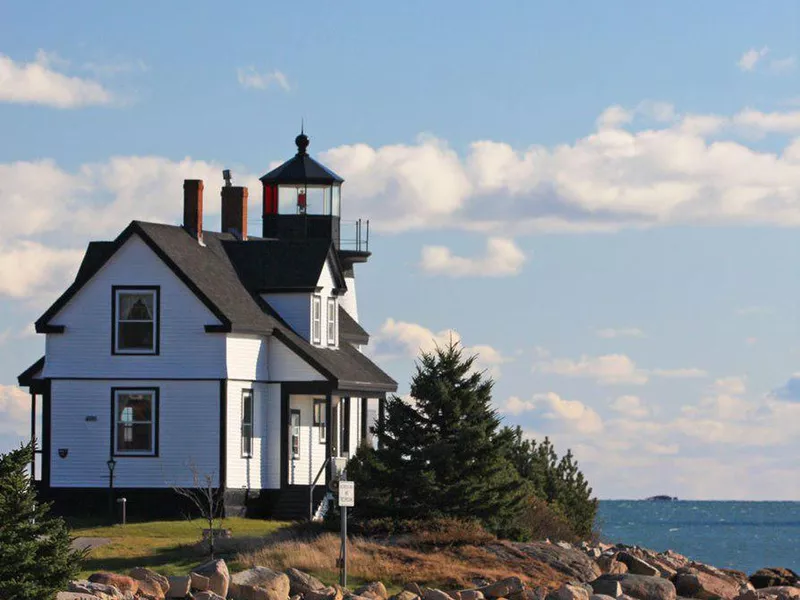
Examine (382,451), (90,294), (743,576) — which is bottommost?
(743,576)

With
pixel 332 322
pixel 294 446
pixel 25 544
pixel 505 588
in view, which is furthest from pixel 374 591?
pixel 332 322

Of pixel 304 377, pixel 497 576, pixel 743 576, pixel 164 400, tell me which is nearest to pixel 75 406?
pixel 164 400

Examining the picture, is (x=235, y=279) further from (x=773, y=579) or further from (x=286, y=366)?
(x=773, y=579)

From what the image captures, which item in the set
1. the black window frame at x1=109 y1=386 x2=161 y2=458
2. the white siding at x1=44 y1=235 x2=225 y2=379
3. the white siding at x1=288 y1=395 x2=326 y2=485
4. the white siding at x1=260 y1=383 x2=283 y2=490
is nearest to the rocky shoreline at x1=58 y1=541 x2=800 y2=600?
the white siding at x1=288 y1=395 x2=326 y2=485

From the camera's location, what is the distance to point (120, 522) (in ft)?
132

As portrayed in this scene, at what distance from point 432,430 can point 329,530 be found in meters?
3.11

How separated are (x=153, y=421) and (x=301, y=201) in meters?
10.8

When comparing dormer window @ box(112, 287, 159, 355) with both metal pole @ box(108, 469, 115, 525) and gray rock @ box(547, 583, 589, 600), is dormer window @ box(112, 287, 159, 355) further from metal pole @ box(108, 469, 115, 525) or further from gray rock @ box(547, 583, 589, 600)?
gray rock @ box(547, 583, 589, 600)

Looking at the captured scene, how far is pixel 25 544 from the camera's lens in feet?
80.7

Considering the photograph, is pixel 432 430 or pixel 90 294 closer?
pixel 432 430

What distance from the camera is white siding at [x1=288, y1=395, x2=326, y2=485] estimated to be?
4300 centimetres

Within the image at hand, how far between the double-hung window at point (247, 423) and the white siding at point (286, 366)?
3.26ft

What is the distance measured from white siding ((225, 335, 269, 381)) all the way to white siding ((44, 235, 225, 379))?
0.27 meters

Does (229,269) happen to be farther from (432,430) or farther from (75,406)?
(432,430)
